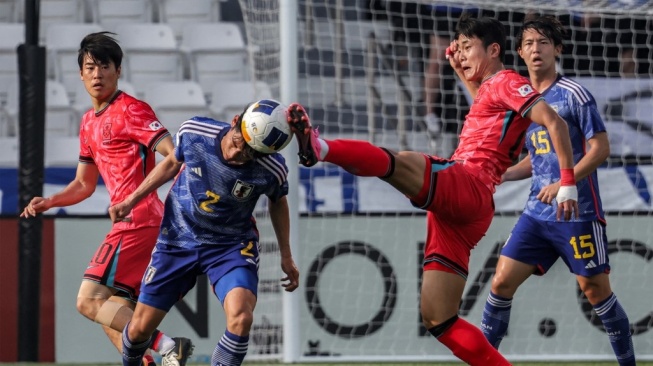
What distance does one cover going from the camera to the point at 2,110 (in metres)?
10.8

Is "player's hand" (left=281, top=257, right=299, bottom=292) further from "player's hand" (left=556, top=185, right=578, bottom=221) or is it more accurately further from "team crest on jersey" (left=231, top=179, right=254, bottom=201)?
"player's hand" (left=556, top=185, right=578, bottom=221)

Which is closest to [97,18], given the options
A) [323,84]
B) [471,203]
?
[323,84]

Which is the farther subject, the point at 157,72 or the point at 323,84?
the point at 157,72

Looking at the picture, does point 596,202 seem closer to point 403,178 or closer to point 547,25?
point 547,25

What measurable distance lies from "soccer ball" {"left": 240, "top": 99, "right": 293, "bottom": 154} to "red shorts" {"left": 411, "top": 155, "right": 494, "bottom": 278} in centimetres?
79

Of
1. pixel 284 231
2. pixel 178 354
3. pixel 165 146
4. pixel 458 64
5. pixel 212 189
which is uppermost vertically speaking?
pixel 458 64

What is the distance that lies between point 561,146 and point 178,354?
2247 millimetres

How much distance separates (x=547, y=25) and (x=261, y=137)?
2358mm

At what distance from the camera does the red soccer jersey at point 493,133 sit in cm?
574

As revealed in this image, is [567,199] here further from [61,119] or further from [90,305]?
[61,119]

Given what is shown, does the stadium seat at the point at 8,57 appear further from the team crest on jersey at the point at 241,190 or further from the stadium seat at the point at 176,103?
the team crest on jersey at the point at 241,190

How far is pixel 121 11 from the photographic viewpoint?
1215cm

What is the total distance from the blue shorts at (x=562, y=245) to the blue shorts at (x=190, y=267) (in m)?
1.81

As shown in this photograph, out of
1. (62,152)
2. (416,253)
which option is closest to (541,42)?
(416,253)
